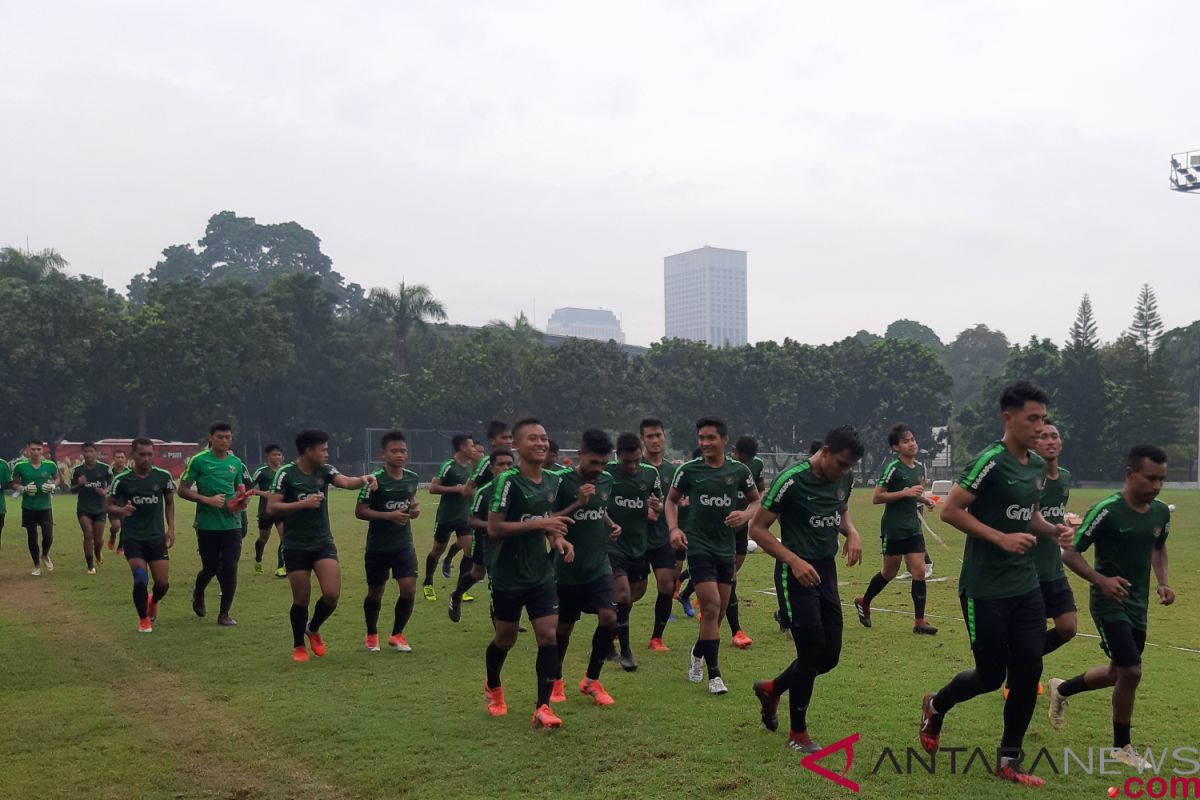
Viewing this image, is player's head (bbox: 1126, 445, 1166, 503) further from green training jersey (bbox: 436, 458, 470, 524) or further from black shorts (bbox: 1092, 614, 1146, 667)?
green training jersey (bbox: 436, 458, 470, 524)

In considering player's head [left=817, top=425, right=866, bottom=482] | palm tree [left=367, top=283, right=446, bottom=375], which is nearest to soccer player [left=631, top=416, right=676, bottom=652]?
player's head [left=817, top=425, right=866, bottom=482]

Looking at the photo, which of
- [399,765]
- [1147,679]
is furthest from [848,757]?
[1147,679]

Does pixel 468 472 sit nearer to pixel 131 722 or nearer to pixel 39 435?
pixel 131 722

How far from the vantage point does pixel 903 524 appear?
11.9m

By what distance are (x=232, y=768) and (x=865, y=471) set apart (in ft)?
227

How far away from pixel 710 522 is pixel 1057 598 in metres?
2.79

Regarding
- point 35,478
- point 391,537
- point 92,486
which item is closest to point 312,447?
point 391,537

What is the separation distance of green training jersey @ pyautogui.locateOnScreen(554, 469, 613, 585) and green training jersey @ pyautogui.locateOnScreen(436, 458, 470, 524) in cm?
570

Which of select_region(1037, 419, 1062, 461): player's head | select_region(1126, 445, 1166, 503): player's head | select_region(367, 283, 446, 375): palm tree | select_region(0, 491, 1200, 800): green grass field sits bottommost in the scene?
select_region(0, 491, 1200, 800): green grass field

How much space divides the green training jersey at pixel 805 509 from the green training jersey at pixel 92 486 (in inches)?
532

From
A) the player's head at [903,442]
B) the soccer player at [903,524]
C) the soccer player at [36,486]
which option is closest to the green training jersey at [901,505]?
the soccer player at [903,524]

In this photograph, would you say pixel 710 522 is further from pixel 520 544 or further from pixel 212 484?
pixel 212 484

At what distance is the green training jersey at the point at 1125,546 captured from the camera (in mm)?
6633

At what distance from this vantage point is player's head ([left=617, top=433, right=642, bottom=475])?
985cm
